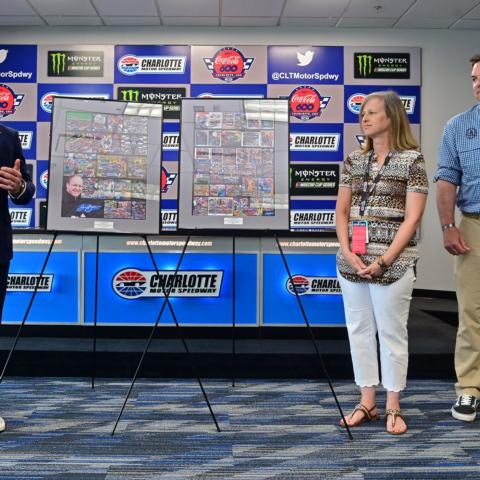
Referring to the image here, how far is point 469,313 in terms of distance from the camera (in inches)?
98.5

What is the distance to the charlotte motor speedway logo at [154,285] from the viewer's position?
384cm

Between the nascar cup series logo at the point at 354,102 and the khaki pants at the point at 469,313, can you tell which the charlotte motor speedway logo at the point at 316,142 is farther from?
the khaki pants at the point at 469,313

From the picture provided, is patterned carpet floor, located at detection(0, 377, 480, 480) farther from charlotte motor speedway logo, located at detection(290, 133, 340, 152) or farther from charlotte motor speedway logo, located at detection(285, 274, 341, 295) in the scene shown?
charlotte motor speedway logo, located at detection(290, 133, 340, 152)

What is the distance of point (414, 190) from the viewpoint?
7.18ft

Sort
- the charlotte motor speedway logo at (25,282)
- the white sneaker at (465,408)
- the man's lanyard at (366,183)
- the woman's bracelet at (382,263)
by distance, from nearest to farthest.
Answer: the woman's bracelet at (382,263) < the man's lanyard at (366,183) < the white sneaker at (465,408) < the charlotte motor speedway logo at (25,282)

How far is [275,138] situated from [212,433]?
1.38 meters

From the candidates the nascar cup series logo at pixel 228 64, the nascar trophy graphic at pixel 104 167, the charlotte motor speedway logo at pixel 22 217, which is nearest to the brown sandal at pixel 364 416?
the nascar trophy graphic at pixel 104 167

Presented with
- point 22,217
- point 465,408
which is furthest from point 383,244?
point 22,217

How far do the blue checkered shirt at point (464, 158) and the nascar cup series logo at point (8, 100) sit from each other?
5119 mm

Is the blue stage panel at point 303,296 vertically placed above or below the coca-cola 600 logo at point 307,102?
below

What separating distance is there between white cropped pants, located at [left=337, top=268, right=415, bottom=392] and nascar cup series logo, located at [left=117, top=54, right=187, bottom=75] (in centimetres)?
453

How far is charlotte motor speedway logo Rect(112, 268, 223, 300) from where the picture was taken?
12.6 ft

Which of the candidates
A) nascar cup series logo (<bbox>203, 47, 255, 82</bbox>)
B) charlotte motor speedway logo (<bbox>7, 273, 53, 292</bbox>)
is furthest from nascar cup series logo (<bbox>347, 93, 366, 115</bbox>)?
charlotte motor speedway logo (<bbox>7, 273, 53, 292</bbox>)

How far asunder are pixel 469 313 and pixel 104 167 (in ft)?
6.04
